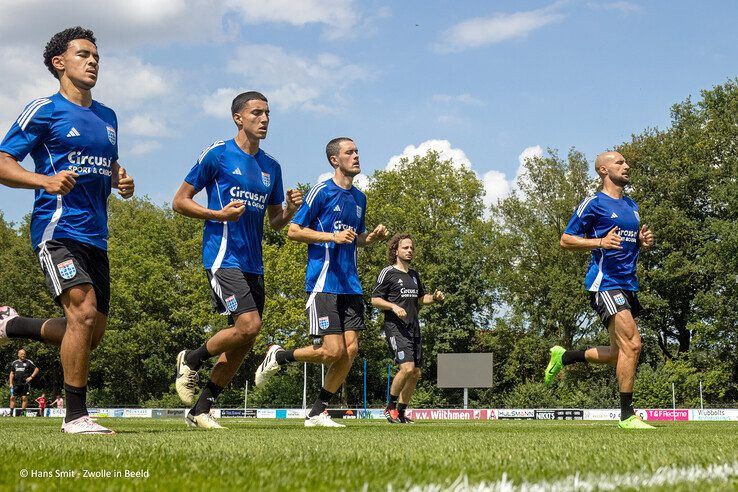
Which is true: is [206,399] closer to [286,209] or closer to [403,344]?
[286,209]

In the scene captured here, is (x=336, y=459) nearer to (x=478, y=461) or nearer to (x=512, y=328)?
(x=478, y=461)

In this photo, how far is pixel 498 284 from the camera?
50.8 metres

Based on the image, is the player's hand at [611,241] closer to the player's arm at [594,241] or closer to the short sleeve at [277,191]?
the player's arm at [594,241]

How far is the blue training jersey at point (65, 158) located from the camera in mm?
5941

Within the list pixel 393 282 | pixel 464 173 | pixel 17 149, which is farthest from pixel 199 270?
pixel 17 149

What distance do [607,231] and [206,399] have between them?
14.9 ft

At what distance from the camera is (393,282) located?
13.3 m

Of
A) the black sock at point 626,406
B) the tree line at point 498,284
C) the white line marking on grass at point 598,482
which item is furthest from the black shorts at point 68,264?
the tree line at point 498,284

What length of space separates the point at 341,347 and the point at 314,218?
4.87 ft

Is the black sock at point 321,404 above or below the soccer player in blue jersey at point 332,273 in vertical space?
below

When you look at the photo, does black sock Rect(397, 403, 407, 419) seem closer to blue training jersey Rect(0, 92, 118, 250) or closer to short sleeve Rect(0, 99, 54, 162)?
blue training jersey Rect(0, 92, 118, 250)

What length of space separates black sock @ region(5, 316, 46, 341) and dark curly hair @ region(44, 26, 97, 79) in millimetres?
1896

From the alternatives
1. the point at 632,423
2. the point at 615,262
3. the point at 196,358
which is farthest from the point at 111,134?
the point at 632,423

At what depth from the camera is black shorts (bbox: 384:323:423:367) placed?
12984 mm
